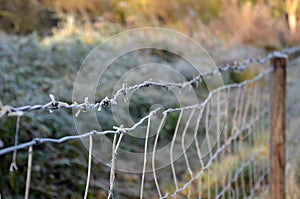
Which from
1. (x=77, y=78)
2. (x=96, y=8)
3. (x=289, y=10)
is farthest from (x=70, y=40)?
(x=289, y=10)

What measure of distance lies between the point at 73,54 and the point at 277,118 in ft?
8.18

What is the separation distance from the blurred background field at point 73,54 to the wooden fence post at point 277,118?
1.64 feet

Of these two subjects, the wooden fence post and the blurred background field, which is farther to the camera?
the blurred background field

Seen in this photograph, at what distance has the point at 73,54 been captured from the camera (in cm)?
462

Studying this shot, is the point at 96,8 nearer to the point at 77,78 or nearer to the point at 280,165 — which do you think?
the point at 77,78

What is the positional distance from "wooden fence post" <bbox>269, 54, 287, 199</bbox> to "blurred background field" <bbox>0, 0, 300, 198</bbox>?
500mm

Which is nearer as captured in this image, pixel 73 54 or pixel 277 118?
pixel 277 118

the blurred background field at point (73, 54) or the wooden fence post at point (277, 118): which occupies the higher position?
the blurred background field at point (73, 54)

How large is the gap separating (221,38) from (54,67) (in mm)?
3507

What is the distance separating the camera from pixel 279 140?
2.60 m

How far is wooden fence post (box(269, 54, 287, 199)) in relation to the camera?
258 centimetres

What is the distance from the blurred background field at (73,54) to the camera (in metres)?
3.09

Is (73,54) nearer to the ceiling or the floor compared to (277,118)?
nearer to the ceiling

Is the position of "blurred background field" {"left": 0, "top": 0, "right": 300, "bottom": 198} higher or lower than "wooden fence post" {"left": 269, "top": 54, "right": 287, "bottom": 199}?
higher
